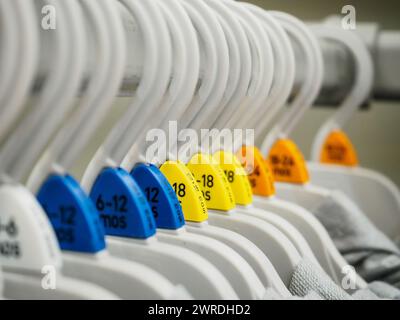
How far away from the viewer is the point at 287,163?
2.99ft

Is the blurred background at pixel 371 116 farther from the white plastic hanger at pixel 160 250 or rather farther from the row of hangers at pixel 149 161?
the white plastic hanger at pixel 160 250

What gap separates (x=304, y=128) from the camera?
1.70 meters

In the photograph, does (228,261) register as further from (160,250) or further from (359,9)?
(359,9)

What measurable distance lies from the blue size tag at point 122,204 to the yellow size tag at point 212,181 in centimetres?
14

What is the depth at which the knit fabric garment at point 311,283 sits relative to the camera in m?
0.65

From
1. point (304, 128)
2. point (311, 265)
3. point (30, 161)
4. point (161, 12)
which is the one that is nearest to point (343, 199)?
point (311, 265)

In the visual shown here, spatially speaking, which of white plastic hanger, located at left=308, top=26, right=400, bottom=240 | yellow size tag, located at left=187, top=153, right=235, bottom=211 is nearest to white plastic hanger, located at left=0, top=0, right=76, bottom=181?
yellow size tag, located at left=187, top=153, right=235, bottom=211

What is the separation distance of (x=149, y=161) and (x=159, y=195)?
43 mm

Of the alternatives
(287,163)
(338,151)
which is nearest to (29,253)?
(287,163)

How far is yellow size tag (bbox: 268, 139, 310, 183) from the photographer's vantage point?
0.90 meters

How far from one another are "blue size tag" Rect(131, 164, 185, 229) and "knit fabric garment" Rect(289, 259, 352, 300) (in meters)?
0.17

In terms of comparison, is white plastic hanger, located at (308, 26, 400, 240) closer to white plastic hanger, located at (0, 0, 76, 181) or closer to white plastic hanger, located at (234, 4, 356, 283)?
white plastic hanger, located at (234, 4, 356, 283)

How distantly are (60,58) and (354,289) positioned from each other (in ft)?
1.60
